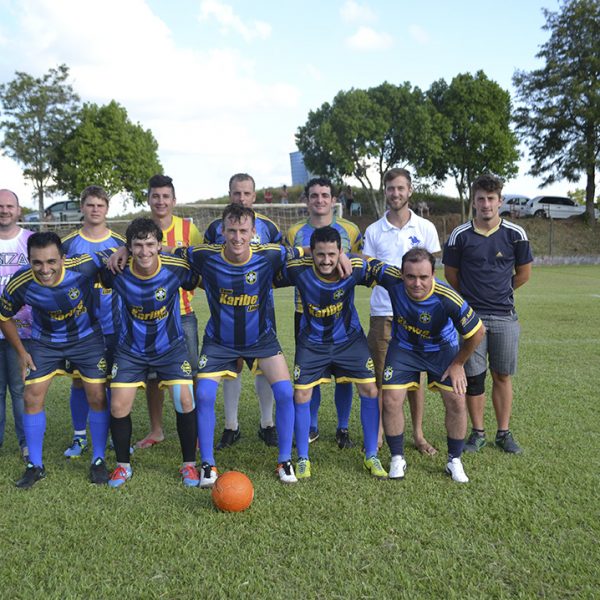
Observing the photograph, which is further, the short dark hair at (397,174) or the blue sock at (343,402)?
the blue sock at (343,402)

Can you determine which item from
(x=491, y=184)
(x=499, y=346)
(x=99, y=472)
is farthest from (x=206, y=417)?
(x=491, y=184)

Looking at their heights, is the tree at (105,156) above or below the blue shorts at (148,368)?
above

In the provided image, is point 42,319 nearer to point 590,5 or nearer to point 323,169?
point 323,169

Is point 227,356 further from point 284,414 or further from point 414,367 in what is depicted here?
point 414,367

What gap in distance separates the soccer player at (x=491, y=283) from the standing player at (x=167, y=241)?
7.14 feet

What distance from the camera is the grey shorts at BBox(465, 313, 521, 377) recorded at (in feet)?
14.6

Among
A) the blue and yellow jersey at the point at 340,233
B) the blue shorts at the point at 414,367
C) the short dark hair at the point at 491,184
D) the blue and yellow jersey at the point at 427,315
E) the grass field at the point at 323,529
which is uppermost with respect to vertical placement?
the short dark hair at the point at 491,184

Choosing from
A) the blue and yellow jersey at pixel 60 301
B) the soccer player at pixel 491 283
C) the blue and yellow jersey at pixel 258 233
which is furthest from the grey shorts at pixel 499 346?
the blue and yellow jersey at pixel 60 301

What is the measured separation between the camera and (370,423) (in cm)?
421

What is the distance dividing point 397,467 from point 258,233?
7.35ft

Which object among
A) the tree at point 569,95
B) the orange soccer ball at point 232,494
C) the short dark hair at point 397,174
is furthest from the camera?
the tree at point 569,95

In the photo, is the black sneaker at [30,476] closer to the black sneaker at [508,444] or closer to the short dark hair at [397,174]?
the short dark hair at [397,174]

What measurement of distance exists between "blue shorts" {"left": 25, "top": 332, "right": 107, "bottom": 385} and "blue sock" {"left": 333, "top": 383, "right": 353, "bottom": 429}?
190 cm

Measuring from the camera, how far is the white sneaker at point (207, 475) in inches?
155
